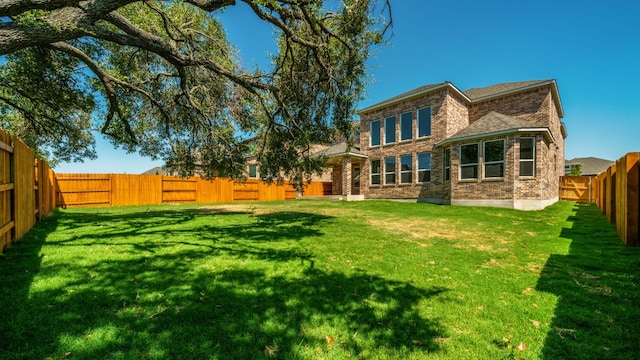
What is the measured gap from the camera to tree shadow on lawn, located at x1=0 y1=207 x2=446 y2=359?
233 cm

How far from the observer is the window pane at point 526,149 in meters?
14.1

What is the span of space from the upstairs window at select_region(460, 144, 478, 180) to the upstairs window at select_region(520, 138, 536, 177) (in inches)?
82.5

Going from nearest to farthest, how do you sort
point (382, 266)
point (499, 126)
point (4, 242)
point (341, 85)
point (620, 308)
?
point (620, 308), point (382, 266), point (4, 242), point (341, 85), point (499, 126)

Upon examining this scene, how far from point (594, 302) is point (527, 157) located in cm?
1348

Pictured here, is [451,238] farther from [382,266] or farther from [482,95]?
[482,95]

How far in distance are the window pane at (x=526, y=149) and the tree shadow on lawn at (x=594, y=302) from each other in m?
9.46

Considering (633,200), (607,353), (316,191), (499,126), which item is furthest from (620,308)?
(316,191)

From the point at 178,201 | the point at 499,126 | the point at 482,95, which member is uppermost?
the point at 482,95

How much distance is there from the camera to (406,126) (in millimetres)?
19625

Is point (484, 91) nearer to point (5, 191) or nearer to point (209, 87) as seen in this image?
point (209, 87)

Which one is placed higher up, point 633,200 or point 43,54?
point 43,54

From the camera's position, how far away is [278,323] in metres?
2.76

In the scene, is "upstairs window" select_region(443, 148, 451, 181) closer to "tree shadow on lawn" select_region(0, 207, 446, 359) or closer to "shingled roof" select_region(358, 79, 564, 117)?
"shingled roof" select_region(358, 79, 564, 117)

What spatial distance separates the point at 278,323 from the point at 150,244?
4.53 metres
